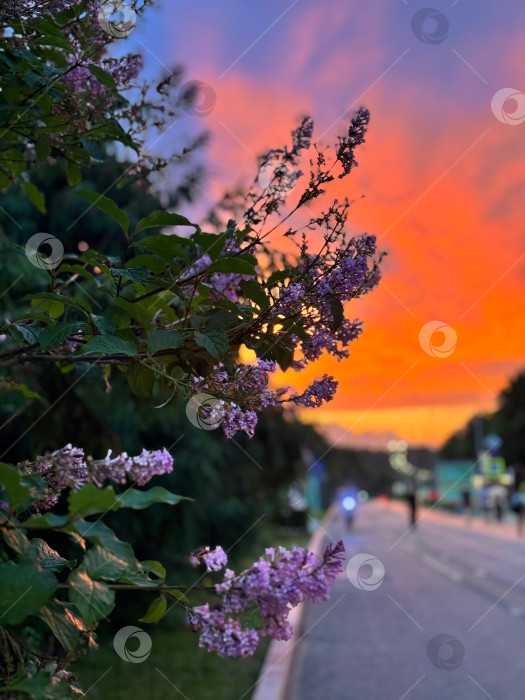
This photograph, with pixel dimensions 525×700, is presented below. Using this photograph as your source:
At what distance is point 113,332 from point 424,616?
11.1m

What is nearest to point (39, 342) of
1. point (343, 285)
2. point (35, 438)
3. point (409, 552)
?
point (343, 285)

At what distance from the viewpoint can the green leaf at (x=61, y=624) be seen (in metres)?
1.22

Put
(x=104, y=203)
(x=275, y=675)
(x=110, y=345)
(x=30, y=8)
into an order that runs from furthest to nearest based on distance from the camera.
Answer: (x=275, y=675), (x=30, y=8), (x=104, y=203), (x=110, y=345)

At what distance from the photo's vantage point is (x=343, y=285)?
1667 mm

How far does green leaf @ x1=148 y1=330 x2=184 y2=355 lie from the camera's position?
1498 mm

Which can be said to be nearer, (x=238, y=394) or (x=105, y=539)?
(x=105, y=539)

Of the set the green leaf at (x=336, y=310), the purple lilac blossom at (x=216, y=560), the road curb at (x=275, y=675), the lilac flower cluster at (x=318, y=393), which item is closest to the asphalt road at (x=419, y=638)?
the road curb at (x=275, y=675)

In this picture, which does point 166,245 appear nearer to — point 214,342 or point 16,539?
point 214,342

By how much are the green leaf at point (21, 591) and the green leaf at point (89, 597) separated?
34 mm

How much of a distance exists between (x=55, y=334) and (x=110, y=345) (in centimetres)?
16

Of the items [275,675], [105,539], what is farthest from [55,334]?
[275,675]

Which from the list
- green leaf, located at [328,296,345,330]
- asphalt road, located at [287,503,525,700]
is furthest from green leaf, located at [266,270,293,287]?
asphalt road, located at [287,503,525,700]

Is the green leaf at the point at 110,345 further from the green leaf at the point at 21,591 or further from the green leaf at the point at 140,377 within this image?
the green leaf at the point at 21,591

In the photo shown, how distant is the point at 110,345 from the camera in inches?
57.6
